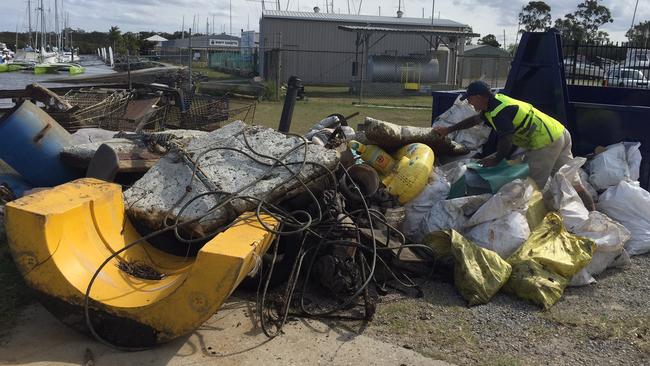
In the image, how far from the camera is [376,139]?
247 inches

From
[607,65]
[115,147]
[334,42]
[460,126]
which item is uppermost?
[334,42]

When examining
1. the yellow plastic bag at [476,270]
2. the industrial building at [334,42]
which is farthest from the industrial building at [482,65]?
the yellow plastic bag at [476,270]

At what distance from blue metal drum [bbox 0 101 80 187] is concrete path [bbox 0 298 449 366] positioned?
1.95 meters

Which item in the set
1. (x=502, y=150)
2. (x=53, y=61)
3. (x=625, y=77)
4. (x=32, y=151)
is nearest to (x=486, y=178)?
(x=502, y=150)

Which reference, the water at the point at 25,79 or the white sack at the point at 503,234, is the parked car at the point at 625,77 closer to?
the white sack at the point at 503,234

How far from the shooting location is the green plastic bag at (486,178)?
5.59 m

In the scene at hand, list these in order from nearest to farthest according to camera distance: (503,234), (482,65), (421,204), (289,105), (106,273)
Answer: (106,273), (503,234), (421,204), (289,105), (482,65)

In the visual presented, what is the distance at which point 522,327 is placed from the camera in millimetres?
4098

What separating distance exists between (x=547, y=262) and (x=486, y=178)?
119 centimetres

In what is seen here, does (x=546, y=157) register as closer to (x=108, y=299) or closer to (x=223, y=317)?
(x=223, y=317)

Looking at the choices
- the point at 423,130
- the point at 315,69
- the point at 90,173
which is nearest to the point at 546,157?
the point at 423,130

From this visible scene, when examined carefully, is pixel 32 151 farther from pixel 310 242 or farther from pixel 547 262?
pixel 547 262

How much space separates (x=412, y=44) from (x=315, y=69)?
243 inches

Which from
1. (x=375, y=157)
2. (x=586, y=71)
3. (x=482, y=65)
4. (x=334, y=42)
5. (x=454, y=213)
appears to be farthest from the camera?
(x=334, y=42)
